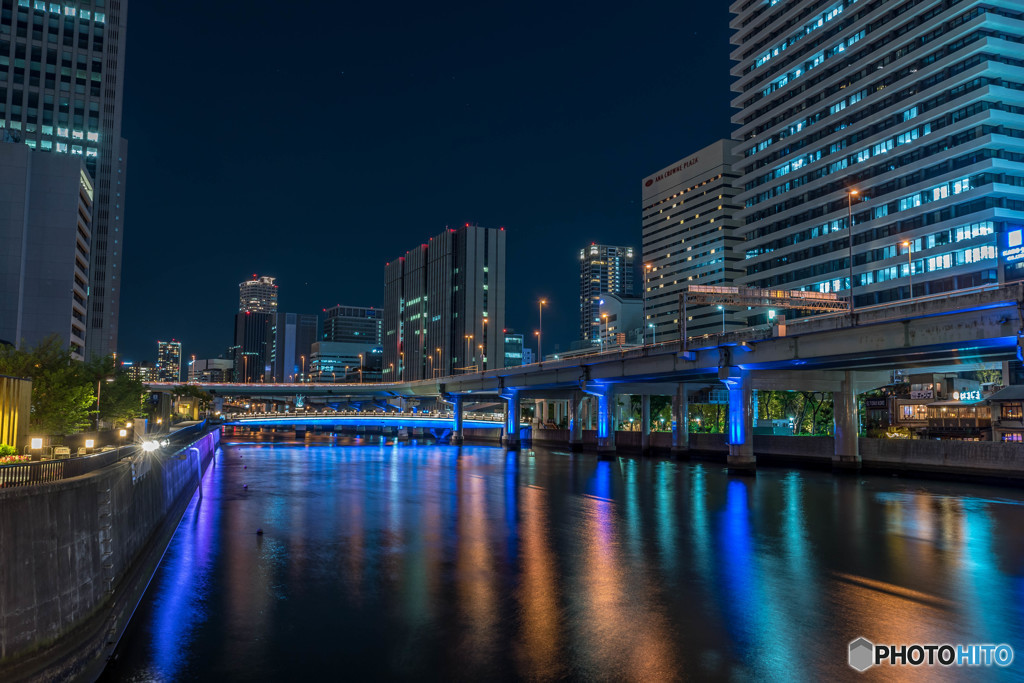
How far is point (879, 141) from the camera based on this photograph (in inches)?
5069

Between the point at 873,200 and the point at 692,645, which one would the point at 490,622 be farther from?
the point at 873,200

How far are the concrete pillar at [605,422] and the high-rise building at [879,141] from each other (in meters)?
35.1

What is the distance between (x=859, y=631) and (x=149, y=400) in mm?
94045

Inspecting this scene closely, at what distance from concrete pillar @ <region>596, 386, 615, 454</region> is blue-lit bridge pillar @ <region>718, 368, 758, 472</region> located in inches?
1192

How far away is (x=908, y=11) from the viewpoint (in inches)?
4877

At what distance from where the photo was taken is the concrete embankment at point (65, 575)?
12.4 meters

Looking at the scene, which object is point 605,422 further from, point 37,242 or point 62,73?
point 62,73

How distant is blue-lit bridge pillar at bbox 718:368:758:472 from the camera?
65.9m

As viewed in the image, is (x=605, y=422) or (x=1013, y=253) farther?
(x=605, y=422)

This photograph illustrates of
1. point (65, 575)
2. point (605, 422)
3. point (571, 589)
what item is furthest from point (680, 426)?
point (65, 575)

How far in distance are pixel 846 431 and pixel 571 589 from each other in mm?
55455

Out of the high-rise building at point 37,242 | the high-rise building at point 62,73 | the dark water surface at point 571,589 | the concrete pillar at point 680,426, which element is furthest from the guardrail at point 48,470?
the high-rise building at point 62,73

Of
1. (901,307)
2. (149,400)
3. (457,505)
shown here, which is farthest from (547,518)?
(149,400)

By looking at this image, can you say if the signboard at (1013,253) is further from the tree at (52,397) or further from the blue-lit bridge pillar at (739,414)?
the tree at (52,397)
